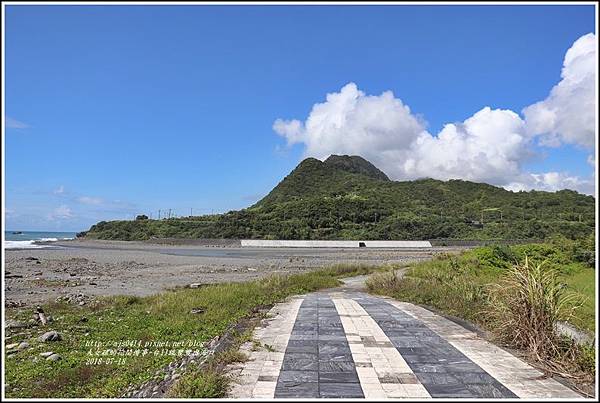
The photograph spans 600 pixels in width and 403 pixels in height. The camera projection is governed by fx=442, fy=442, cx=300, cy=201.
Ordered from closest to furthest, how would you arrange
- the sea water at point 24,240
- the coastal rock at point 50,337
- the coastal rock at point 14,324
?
the coastal rock at point 50,337 → the coastal rock at point 14,324 → the sea water at point 24,240

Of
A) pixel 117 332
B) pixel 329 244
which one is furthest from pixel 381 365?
pixel 329 244

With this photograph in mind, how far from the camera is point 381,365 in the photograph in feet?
16.4

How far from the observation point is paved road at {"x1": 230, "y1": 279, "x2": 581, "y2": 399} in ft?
13.8

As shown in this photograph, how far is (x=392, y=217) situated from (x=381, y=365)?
82464 millimetres

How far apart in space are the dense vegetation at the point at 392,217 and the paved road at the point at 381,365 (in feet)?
192

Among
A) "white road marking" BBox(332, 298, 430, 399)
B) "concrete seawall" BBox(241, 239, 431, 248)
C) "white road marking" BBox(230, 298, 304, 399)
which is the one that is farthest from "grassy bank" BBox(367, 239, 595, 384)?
"concrete seawall" BBox(241, 239, 431, 248)

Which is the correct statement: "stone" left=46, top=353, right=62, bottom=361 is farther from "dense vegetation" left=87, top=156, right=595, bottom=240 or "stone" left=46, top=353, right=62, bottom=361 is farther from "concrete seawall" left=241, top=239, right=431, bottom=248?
"dense vegetation" left=87, top=156, right=595, bottom=240

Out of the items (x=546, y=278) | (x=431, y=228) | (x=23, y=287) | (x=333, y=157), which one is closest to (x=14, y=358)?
(x=546, y=278)

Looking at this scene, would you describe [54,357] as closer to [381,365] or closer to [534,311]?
[381,365]

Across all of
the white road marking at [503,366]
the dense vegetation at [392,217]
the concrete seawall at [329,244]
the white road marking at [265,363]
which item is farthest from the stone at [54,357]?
the dense vegetation at [392,217]

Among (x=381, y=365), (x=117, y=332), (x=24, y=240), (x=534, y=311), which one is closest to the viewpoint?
(x=381, y=365)

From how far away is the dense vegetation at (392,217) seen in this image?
244 ft

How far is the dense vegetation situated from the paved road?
58470mm

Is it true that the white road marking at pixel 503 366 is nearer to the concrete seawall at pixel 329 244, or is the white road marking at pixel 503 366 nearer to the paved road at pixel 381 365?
the paved road at pixel 381 365
